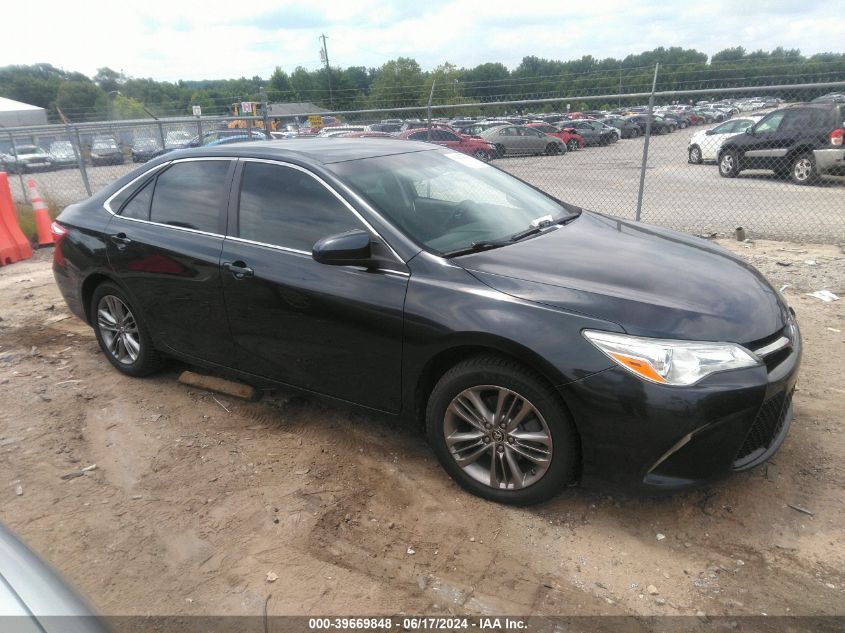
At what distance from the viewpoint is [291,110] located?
4553 centimetres

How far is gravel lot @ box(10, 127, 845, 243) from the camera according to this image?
9448 millimetres

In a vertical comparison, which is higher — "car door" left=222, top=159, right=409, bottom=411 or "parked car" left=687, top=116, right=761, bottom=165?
"car door" left=222, top=159, right=409, bottom=411

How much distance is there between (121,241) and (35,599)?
10.4ft

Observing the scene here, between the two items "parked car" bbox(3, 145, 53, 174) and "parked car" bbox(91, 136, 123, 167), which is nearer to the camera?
"parked car" bbox(91, 136, 123, 167)

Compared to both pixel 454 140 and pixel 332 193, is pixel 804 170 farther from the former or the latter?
pixel 332 193

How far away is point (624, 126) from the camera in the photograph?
108 feet

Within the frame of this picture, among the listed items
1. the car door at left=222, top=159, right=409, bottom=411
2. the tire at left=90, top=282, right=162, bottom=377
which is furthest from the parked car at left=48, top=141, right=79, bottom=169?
the car door at left=222, top=159, right=409, bottom=411

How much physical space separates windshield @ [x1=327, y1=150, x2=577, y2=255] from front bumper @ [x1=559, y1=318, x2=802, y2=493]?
42.7 inches

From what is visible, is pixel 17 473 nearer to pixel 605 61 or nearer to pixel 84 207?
pixel 84 207

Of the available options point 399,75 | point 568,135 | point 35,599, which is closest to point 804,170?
point 35,599

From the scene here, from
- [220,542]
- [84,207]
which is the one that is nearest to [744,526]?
Result: [220,542]

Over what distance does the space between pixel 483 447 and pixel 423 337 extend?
1.94 feet

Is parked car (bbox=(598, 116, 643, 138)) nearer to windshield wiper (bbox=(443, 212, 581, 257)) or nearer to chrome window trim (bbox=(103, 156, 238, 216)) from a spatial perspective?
windshield wiper (bbox=(443, 212, 581, 257))

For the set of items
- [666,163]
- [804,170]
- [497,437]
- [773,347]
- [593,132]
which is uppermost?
[773,347]
